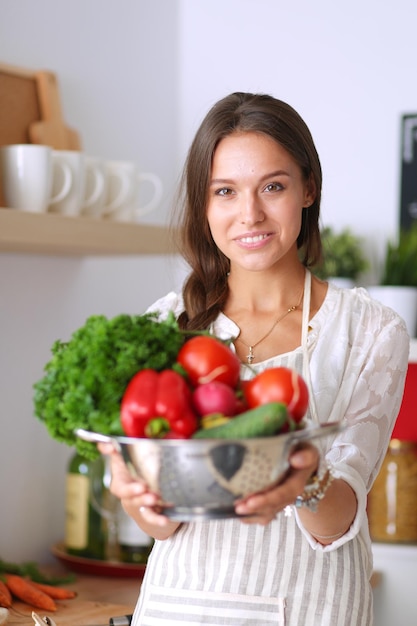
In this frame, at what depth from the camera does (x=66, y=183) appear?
Answer: 5.97 ft

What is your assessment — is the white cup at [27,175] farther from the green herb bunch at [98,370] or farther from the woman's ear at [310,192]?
the green herb bunch at [98,370]

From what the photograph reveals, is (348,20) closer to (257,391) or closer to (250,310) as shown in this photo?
(250,310)

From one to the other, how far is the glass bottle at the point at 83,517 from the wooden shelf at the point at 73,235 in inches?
19.0

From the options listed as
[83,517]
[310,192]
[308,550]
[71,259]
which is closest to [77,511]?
[83,517]

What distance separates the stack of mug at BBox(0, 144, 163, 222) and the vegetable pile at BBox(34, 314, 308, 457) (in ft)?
2.45

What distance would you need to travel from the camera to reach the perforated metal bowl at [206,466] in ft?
2.92

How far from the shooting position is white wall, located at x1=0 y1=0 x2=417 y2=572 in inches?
82.4

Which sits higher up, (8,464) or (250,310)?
(250,310)

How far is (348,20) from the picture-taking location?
2.36 metres

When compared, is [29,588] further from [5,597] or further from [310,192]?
[310,192]

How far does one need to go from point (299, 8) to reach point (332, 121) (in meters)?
0.31

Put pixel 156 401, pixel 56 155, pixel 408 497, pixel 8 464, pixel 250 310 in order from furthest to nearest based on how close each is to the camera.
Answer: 1. pixel 408 497
2. pixel 8 464
3. pixel 56 155
4. pixel 250 310
5. pixel 156 401

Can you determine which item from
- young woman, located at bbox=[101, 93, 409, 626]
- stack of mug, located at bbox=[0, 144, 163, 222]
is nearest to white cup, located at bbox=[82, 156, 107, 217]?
stack of mug, located at bbox=[0, 144, 163, 222]

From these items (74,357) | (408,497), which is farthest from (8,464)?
(74,357)
